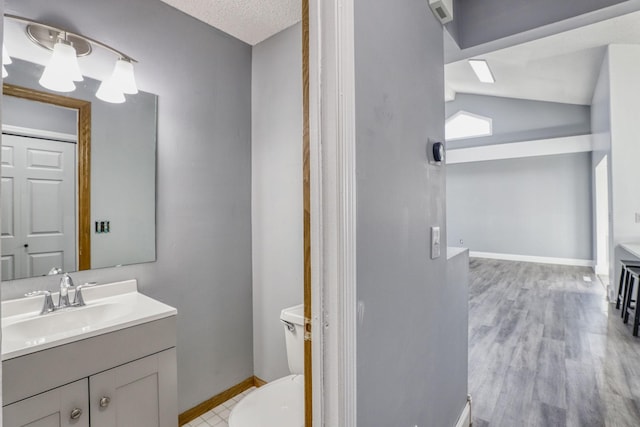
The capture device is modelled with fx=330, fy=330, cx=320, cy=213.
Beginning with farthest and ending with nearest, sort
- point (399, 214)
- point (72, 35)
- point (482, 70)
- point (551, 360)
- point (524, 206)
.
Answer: point (524, 206), point (482, 70), point (551, 360), point (72, 35), point (399, 214)

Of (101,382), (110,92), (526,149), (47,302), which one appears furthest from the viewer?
(526,149)

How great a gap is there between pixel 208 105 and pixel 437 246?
5.53 feet

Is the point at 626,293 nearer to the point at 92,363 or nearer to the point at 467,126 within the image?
the point at 92,363

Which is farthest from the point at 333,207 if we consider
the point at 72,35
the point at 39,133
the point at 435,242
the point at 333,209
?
the point at 72,35

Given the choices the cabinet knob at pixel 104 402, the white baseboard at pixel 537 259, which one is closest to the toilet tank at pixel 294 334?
the cabinet knob at pixel 104 402

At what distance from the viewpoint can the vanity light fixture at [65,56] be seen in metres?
1.53

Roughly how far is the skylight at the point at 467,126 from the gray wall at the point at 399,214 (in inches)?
274

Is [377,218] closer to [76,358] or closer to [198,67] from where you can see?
[76,358]

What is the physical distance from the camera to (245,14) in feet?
6.82

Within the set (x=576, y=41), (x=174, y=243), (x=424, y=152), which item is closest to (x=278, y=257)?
(x=174, y=243)

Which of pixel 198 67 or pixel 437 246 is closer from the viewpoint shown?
pixel 437 246

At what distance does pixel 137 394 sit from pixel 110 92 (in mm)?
1544

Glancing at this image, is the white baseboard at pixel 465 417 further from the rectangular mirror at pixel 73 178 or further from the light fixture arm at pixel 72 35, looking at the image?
the light fixture arm at pixel 72 35

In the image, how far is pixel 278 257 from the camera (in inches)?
90.0
